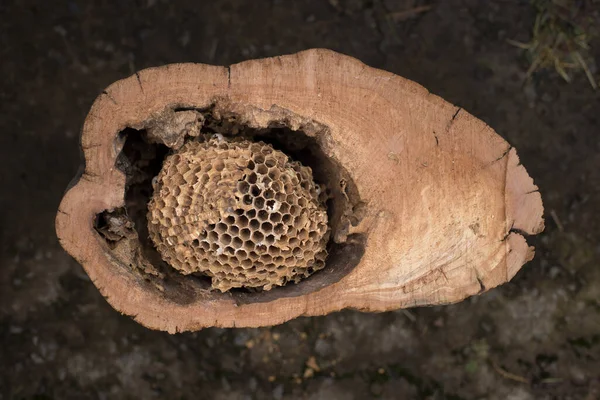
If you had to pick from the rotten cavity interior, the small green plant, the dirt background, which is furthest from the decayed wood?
the small green plant

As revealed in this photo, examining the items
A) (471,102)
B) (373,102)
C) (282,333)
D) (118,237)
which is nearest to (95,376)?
(282,333)

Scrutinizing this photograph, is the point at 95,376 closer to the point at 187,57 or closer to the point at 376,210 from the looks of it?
the point at 187,57

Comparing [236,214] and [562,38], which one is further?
[562,38]

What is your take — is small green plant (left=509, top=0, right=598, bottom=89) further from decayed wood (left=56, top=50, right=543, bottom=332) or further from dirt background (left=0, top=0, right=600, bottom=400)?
decayed wood (left=56, top=50, right=543, bottom=332)

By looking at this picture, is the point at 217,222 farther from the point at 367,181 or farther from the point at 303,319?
the point at 303,319

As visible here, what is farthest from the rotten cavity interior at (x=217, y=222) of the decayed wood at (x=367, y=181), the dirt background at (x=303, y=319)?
the dirt background at (x=303, y=319)

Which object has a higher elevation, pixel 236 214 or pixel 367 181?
pixel 367 181

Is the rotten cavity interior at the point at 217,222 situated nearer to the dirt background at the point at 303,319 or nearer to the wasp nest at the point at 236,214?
the wasp nest at the point at 236,214

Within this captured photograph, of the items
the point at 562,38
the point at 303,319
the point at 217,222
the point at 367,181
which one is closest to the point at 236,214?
the point at 217,222
